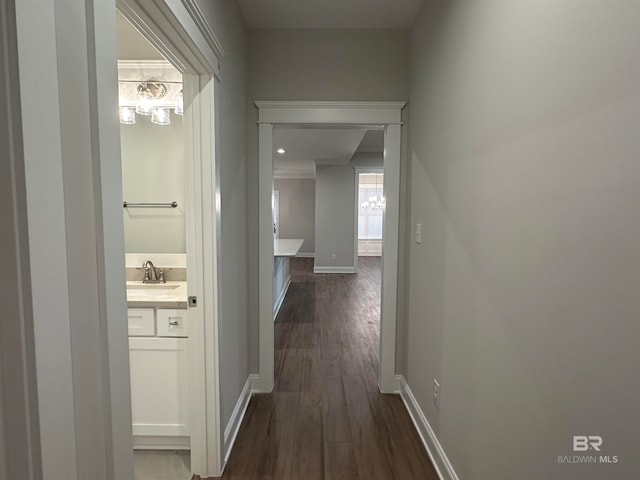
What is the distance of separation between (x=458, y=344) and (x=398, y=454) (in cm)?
87

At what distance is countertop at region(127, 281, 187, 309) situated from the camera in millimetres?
1932

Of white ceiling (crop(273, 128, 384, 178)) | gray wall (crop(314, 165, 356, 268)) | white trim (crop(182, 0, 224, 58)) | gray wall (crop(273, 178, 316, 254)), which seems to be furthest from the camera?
gray wall (crop(273, 178, 316, 254))

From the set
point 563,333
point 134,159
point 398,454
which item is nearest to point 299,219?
point 134,159

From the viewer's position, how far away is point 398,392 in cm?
268

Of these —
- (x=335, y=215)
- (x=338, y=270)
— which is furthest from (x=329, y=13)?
(x=338, y=270)

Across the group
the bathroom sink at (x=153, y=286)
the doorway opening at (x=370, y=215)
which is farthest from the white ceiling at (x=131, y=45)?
the doorway opening at (x=370, y=215)

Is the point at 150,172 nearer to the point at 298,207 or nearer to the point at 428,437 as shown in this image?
the point at 428,437

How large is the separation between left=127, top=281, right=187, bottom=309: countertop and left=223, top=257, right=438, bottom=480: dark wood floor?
960 millimetres

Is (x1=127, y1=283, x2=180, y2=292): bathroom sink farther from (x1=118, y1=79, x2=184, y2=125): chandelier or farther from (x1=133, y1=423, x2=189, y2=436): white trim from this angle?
(x1=118, y1=79, x2=184, y2=125): chandelier

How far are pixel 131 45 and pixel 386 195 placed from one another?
1947mm

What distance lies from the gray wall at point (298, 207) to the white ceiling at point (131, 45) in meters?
8.20

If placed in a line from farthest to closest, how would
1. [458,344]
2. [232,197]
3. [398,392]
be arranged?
[398,392] < [232,197] < [458,344]

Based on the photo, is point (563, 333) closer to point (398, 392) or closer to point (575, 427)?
point (575, 427)

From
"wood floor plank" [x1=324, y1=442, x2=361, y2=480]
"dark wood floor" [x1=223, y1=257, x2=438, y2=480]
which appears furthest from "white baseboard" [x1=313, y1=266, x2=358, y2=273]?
"wood floor plank" [x1=324, y1=442, x2=361, y2=480]
